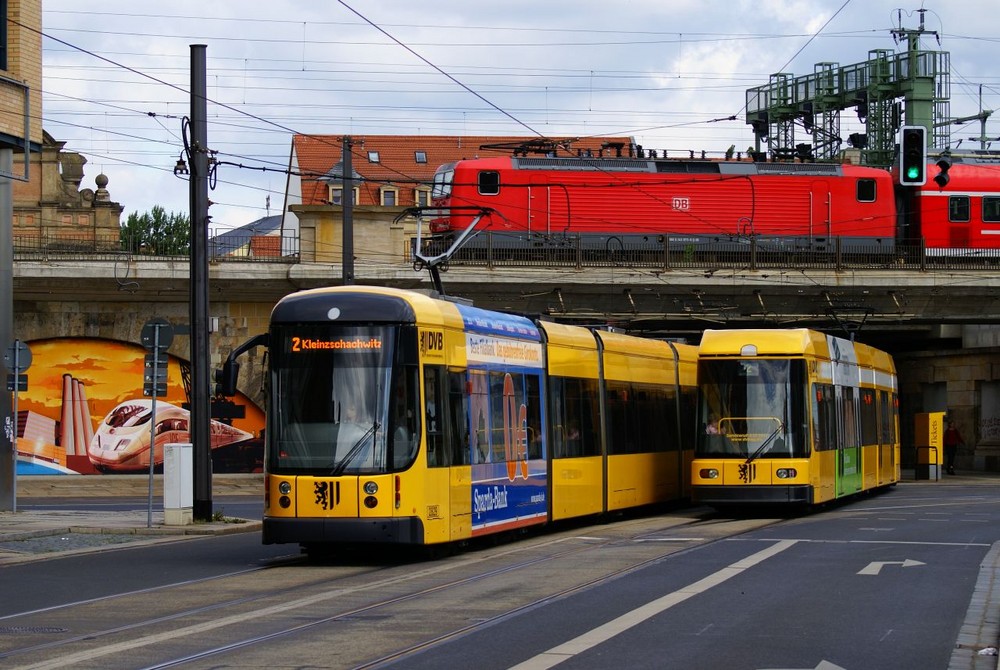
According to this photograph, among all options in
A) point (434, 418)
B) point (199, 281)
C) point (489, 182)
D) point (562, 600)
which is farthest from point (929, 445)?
point (562, 600)

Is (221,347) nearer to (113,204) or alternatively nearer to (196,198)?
(196,198)

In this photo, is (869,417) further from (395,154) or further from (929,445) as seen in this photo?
(395,154)

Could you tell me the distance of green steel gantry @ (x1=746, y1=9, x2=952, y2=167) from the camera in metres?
68.6

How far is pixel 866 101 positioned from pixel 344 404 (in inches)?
2409

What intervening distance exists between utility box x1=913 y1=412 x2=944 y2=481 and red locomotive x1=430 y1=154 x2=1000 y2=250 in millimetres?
5119

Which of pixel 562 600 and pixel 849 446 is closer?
pixel 562 600

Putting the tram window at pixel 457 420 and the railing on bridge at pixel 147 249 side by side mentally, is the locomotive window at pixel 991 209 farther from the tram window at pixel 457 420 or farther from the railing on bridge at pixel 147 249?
the tram window at pixel 457 420

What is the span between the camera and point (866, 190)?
148ft

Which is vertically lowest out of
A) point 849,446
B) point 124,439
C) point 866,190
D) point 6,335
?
point 849,446

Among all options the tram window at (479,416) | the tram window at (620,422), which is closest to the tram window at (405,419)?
the tram window at (479,416)

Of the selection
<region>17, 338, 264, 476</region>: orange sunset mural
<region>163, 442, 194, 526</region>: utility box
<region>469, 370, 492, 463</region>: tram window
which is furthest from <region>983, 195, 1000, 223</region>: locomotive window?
<region>469, 370, 492, 463</region>: tram window

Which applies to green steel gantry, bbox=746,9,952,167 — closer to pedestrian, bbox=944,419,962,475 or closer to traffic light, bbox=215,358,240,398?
pedestrian, bbox=944,419,962,475

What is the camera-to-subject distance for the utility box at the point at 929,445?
4168cm

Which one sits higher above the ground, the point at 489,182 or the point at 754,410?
the point at 489,182
